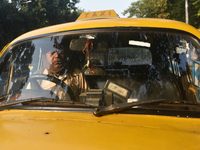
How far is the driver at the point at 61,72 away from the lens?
215cm

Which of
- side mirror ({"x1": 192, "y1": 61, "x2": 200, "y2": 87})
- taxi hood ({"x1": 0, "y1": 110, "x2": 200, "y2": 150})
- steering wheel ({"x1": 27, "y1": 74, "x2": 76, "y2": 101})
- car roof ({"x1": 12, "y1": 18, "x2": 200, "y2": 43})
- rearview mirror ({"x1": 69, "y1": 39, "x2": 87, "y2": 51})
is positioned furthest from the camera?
rearview mirror ({"x1": 69, "y1": 39, "x2": 87, "y2": 51})

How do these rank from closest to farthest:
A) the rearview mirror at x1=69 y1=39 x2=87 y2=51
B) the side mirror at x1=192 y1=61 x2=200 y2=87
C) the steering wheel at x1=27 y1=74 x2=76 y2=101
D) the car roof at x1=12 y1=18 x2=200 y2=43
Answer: the side mirror at x1=192 y1=61 x2=200 y2=87
the car roof at x1=12 y1=18 x2=200 y2=43
the steering wheel at x1=27 y1=74 x2=76 y2=101
the rearview mirror at x1=69 y1=39 x2=87 y2=51

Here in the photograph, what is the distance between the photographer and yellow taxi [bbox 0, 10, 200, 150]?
51.0 inches

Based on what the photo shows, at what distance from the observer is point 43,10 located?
90.4 ft

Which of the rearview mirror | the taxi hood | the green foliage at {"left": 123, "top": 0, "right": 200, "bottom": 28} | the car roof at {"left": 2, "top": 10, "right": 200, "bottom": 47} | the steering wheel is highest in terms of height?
the green foliage at {"left": 123, "top": 0, "right": 200, "bottom": 28}

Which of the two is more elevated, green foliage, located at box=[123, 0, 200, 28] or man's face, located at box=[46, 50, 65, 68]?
A: green foliage, located at box=[123, 0, 200, 28]

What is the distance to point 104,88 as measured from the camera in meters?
2.20

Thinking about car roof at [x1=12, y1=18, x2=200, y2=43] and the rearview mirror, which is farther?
the rearview mirror

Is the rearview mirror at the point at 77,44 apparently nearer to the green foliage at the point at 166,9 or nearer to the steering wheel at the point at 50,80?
the steering wheel at the point at 50,80

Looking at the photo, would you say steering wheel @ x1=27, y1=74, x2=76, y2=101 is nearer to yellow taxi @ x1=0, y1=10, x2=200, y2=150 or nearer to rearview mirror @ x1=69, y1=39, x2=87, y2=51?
yellow taxi @ x1=0, y1=10, x2=200, y2=150

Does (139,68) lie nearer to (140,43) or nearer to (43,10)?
(140,43)

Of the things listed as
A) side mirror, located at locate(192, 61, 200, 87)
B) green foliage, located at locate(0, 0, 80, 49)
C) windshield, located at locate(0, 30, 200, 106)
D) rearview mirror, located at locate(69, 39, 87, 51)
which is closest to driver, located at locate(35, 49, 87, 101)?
windshield, located at locate(0, 30, 200, 106)

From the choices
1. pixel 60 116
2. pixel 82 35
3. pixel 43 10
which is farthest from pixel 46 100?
pixel 43 10

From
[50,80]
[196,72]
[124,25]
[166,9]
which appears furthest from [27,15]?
[196,72]
